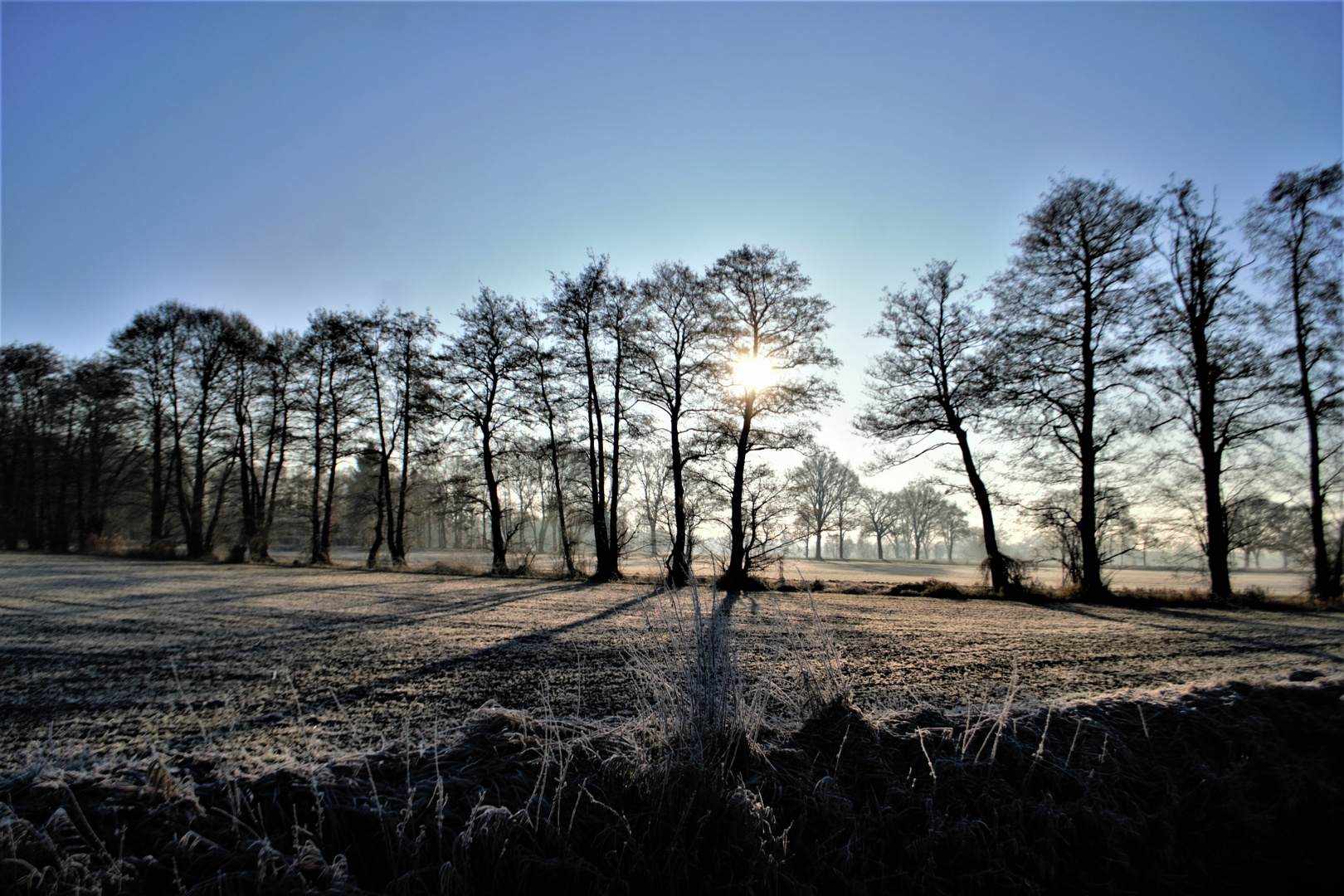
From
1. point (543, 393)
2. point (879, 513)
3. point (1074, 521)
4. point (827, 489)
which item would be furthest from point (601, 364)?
point (879, 513)

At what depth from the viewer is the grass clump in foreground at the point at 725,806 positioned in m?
2.00

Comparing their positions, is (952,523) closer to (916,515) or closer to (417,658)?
(916,515)

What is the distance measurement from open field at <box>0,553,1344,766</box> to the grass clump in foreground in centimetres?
37

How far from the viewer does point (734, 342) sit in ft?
52.5

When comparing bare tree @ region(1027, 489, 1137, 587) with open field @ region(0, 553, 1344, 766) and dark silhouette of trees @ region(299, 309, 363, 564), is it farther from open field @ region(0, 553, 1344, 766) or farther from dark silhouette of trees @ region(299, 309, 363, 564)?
dark silhouette of trees @ region(299, 309, 363, 564)

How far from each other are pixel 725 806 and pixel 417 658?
11.6 ft

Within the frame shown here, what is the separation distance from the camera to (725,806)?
234 centimetres

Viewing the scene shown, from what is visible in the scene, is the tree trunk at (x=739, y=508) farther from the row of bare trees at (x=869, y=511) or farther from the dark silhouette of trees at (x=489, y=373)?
the row of bare trees at (x=869, y=511)

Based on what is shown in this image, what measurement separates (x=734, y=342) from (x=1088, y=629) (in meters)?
10.7

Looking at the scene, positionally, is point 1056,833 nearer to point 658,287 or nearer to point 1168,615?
point 1168,615

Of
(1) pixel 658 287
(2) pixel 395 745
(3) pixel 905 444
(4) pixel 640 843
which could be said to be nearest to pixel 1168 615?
(3) pixel 905 444

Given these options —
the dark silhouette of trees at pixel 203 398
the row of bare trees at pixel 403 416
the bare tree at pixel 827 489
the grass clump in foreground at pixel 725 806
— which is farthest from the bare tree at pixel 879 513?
the grass clump in foreground at pixel 725 806

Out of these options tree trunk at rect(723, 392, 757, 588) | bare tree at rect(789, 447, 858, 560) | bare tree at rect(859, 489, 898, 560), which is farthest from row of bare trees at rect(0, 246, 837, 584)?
bare tree at rect(859, 489, 898, 560)

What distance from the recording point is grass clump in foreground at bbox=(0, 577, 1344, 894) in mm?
2002
